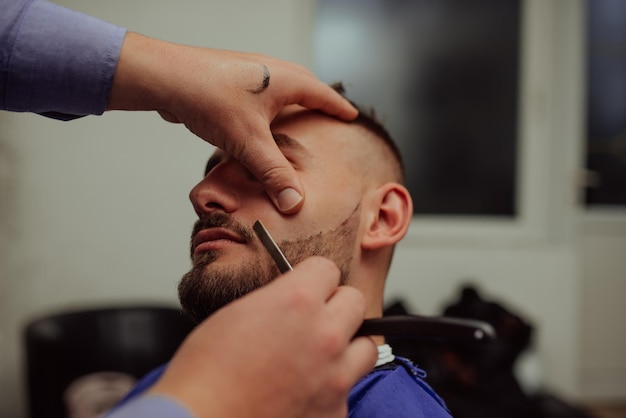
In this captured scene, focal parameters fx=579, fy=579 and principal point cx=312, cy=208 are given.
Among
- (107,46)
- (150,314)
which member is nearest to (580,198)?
(150,314)

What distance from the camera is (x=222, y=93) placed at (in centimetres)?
77

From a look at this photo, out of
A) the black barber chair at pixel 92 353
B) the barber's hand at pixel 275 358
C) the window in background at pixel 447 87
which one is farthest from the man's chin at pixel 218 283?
the window in background at pixel 447 87

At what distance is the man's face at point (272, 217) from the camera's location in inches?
→ 35.0

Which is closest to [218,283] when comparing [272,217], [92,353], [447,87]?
[272,217]

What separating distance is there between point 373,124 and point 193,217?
0.39m

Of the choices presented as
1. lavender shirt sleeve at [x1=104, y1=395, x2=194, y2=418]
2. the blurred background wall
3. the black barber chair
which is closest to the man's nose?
the blurred background wall

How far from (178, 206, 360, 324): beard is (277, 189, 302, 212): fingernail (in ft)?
0.19

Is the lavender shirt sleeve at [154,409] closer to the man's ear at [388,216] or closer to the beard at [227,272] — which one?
the beard at [227,272]

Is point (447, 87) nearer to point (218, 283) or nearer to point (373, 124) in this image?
point (373, 124)

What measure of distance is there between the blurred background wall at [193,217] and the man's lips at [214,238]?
0.22m

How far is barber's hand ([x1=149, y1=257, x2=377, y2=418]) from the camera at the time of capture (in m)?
0.46

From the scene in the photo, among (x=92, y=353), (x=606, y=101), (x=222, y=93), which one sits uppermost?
(x=222, y=93)

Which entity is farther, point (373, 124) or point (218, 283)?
point (373, 124)

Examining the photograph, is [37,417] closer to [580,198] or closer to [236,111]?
[236,111]
